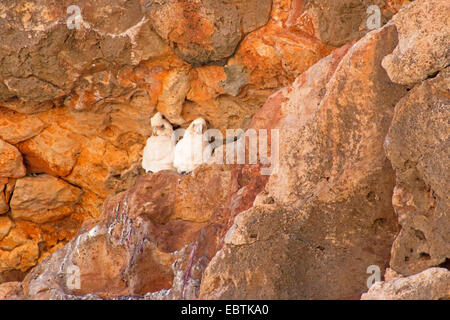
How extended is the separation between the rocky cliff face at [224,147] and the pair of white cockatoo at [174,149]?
28 centimetres

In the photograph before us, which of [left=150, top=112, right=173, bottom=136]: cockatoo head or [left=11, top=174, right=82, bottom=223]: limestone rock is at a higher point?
[left=150, top=112, right=173, bottom=136]: cockatoo head

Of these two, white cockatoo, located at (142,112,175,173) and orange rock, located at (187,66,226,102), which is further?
orange rock, located at (187,66,226,102)

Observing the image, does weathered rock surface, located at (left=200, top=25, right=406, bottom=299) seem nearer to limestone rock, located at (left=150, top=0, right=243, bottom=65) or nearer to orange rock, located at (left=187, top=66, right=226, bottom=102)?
limestone rock, located at (left=150, top=0, right=243, bottom=65)

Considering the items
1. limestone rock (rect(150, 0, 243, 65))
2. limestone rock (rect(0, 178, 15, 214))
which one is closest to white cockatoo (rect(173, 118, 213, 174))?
limestone rock (rect(150, 0, 243, 65))

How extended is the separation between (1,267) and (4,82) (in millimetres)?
2421

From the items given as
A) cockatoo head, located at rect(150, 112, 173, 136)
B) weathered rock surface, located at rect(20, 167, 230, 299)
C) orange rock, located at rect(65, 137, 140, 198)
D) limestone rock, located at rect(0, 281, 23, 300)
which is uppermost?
cockatoo head, located at rect(150, 112, 173, 136)

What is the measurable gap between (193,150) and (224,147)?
1.36m

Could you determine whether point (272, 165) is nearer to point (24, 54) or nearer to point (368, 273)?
point (368, 273)

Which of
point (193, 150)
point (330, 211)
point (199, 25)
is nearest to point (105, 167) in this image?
point (193, 150)

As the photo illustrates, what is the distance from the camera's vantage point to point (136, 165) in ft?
27.1

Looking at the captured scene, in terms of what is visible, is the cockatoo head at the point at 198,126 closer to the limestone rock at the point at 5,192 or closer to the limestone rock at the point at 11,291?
the limestone rock at the point at 5,192

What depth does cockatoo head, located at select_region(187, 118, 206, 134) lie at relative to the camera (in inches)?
281

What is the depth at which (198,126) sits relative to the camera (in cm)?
720
